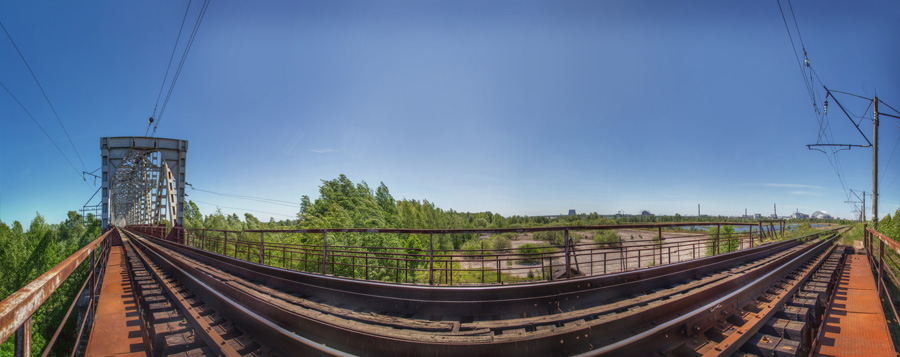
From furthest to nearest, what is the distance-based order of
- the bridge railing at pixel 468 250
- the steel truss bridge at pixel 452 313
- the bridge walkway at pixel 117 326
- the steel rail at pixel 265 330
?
the bridge railing at pixel 468 250 → the bridge walkway at pixel 117 326 → the steel truss bridge at pixel 452 313 → the steel rail at pixel 265 330

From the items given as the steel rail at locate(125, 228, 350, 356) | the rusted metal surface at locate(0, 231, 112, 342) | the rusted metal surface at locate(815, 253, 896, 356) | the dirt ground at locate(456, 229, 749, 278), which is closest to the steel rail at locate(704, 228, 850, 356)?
the rusted metal surface at locate(815, 253, 896, 356)

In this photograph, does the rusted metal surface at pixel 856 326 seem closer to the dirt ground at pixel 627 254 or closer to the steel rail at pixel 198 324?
the dirt ground at pixel 627 254

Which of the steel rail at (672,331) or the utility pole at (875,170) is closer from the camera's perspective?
the steel rail at (672,331)

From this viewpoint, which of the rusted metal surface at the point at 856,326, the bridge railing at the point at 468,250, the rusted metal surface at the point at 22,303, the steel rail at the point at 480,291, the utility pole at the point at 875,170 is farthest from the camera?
the utility pole at the point at 875,170

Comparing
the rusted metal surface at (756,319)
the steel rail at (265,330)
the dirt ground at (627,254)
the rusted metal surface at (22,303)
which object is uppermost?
the rusted metal surface at (22,303)

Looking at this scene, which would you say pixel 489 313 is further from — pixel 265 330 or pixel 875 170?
pixel 875 170

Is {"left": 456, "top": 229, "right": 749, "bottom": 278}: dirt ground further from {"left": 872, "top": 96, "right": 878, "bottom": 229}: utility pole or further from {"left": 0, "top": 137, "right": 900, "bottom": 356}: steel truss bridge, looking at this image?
{"left": 872, "top": 96, "right": 878, "bottom": 229}: utility pole

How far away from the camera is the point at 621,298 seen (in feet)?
16.3

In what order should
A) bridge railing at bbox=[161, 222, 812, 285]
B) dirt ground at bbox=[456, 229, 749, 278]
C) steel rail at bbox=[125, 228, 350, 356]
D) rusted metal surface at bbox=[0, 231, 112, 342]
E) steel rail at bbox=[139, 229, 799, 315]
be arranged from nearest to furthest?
rusted metal surface at bbox=[0, 231, 112, 342] < steel rail at bbox=[125, 228, 350, 356] < steel rail at bbox=[139, 229, 799, 315] < bridge railing at bbox=[161, 222, 812, 285] < dirt ground at bbox=[456, 229, 749, 278]

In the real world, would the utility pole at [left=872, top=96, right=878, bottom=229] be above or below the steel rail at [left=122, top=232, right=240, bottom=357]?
above

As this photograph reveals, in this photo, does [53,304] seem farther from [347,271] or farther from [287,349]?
[287,349]

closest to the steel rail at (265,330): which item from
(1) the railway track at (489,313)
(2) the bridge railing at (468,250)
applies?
(1) the railway track at (489,313)

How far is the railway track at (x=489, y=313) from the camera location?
10.3ft

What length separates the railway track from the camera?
10.3 feet
